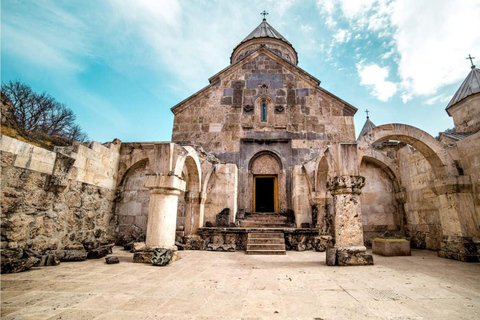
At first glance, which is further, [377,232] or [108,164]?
[377,232]

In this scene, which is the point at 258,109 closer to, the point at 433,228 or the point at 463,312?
the point at 433,228

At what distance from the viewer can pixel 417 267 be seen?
4.46 meters

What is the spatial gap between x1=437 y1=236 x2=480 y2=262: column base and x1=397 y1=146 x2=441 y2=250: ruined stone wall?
1.35m

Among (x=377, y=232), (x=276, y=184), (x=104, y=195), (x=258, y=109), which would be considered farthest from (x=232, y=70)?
(x=377, y=232)

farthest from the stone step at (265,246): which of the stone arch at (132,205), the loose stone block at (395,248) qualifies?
the stone arch at (132,205)

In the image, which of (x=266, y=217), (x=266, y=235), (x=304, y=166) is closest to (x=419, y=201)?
(x=304, y=166)

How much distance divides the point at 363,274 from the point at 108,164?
305 inches

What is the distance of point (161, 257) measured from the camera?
180 inches

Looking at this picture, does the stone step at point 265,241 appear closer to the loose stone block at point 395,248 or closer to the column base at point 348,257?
the column base at point 348,257

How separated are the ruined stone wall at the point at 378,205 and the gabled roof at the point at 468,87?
23.9 feet

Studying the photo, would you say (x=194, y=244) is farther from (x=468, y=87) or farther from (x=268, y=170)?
(x=468, y=87)

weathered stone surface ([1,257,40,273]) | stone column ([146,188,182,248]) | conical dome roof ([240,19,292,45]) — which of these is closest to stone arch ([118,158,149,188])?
stone column ([146,188,182,248])

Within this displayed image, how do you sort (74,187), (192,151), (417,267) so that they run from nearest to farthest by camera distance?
(417,267), (74,187), (192,151)

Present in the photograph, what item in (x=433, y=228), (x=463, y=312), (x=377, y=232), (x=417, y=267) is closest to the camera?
(x=463, y=312)
